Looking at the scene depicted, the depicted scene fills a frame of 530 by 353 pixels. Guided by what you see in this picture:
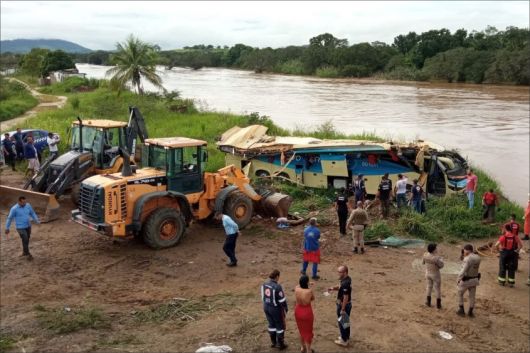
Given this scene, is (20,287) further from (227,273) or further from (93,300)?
(227,273)

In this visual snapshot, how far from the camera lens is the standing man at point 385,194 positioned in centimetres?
1329

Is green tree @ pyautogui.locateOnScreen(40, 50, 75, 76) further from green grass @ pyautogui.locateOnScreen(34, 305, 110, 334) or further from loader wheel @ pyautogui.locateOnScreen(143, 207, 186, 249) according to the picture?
green grass @ pyautogui.locateOnScreen(34, 305, 110, 334)

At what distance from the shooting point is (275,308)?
22.1 ft

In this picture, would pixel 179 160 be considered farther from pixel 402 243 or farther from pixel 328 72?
pixel 328 72

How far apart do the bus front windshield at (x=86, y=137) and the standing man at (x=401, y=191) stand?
761 centimetres

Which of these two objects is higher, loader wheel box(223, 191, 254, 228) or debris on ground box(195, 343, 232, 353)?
loader wheel box(223, 191, 254, 228)

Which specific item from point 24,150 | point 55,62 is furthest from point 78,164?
point 55,62

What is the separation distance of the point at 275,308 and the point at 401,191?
7.75m

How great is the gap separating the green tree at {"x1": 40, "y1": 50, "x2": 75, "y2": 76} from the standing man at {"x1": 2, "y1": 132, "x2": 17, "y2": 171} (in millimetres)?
43414

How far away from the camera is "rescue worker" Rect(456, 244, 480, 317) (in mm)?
Answer: 8070

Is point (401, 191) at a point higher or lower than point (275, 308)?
higher

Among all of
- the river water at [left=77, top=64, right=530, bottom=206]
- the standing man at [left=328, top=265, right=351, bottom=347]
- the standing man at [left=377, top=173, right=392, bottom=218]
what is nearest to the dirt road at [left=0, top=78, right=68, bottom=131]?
→ the river water at [left=77, top=64, right=530, bottom=206]

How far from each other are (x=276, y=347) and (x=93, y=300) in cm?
328

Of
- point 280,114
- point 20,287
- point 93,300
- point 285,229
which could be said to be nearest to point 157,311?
point 93,300
